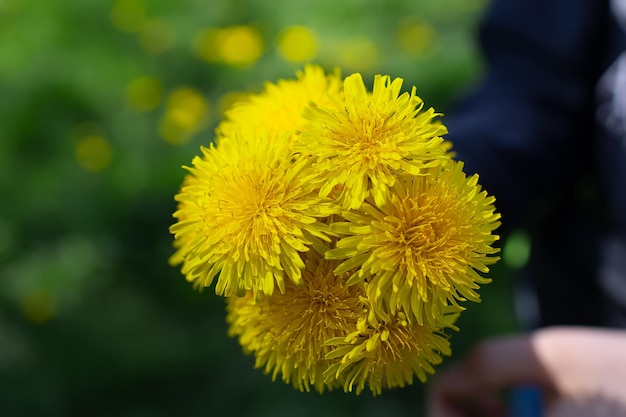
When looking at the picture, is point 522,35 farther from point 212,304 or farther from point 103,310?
point 103,310

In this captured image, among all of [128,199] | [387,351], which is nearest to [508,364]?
[387,351]

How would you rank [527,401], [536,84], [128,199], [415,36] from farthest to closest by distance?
[415,36] → [128,199] → [536,84] → [527,401]

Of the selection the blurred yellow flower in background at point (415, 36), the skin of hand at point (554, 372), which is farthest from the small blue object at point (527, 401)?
the blurred yellow flower in background at point (415, 36)

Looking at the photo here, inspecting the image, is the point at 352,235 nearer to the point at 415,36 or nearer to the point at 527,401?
the point at 527,401

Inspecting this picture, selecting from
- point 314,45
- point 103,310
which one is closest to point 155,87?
point 314,45

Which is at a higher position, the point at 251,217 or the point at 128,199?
the point at 128,199

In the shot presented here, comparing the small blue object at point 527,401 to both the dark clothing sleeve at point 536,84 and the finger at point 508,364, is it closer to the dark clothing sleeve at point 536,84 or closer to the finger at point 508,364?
the finger at point 508,364
